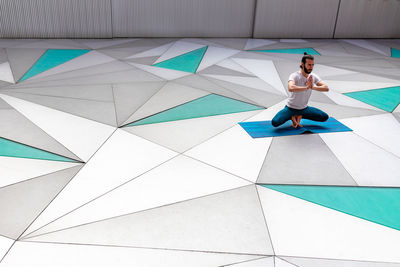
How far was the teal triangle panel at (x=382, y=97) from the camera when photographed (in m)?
6.46

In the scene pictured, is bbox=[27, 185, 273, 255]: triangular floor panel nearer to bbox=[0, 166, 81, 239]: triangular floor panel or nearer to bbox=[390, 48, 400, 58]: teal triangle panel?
bbox=[0, 166, 81, 239]: triangular floor panel

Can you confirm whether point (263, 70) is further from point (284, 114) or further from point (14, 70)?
point (14, 70)

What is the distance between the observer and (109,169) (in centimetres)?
406

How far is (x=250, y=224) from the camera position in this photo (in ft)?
10.7

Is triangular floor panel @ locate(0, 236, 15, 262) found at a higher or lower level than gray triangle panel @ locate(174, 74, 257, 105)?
lower

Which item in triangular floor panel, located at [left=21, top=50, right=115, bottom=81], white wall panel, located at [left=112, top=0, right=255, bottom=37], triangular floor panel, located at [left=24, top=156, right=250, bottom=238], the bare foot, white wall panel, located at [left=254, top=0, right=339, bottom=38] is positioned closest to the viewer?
triangular floor panel, located at [left=24, top=156, right=250, bottom=238]

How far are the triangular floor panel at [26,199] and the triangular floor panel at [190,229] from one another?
0.30 m

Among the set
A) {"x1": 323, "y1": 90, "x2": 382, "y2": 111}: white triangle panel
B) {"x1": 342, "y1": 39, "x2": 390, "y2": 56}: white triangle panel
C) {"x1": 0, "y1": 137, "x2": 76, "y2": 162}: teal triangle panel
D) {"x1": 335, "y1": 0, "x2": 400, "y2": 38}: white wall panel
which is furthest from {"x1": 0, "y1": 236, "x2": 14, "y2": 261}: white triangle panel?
{"x1": 335, "y1": 0, "x2": 400, "y2": 38}: white wall panel

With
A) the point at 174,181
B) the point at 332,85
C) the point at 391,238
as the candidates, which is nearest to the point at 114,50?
the point at 332,85

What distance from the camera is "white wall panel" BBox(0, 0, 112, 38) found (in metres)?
9.99

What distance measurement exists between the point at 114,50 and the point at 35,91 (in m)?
3.57

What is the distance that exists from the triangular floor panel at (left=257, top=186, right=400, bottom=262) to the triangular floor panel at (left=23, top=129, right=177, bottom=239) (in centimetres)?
148

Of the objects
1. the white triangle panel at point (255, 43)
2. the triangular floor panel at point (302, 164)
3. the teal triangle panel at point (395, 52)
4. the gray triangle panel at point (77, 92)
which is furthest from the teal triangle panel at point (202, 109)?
the teal triangle panel at point (395, 52)

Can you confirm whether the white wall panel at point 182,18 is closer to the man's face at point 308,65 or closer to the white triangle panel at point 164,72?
the white triangle panel at point 164,72
